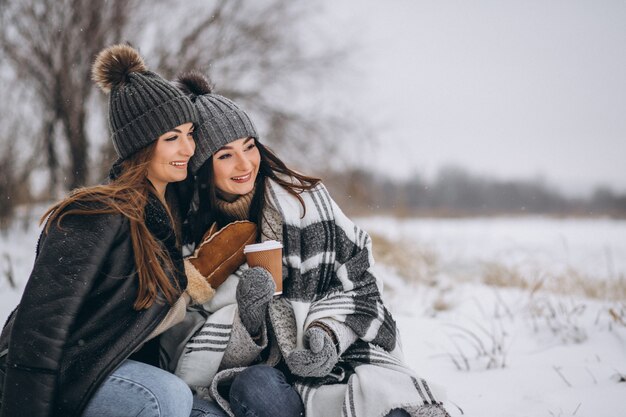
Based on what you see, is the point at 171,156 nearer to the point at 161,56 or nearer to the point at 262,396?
the point at 262,396

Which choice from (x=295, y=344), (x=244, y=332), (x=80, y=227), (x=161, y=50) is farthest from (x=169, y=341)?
(x=161, y=50)

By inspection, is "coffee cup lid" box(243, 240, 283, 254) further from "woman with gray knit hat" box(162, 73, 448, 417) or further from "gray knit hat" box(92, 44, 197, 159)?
"gray knit hat" box(92, 44, 197, 159)

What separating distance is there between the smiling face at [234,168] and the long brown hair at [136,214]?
0.36 metres

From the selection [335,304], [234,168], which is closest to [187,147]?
[234,168]

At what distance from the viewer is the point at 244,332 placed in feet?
6.52

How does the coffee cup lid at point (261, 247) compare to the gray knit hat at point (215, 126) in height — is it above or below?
below

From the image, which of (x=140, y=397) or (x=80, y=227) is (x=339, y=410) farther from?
(x=80, y=227)

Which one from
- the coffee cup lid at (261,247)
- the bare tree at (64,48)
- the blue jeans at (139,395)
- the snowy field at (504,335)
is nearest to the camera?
the blue jeans at (139,395)

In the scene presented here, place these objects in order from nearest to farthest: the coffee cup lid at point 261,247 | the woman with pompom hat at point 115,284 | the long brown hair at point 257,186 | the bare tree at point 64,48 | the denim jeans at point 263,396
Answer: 1. the woman with pompom hat at point 115,284
2. the denim jeans at point 263,396
3. the coffee cup lid at point 261,247
4. the long brown hair at point 257,186
5. the bare tree at point 64,48

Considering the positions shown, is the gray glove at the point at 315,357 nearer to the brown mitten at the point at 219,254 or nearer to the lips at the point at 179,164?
the brown mitten at the point at 219,254

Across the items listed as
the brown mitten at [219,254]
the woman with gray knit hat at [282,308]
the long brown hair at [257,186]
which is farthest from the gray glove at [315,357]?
the long brown hair at [257,186]

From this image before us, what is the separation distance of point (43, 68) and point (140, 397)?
5.14m

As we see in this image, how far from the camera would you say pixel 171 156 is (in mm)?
1981

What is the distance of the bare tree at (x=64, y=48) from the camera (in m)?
5.32
